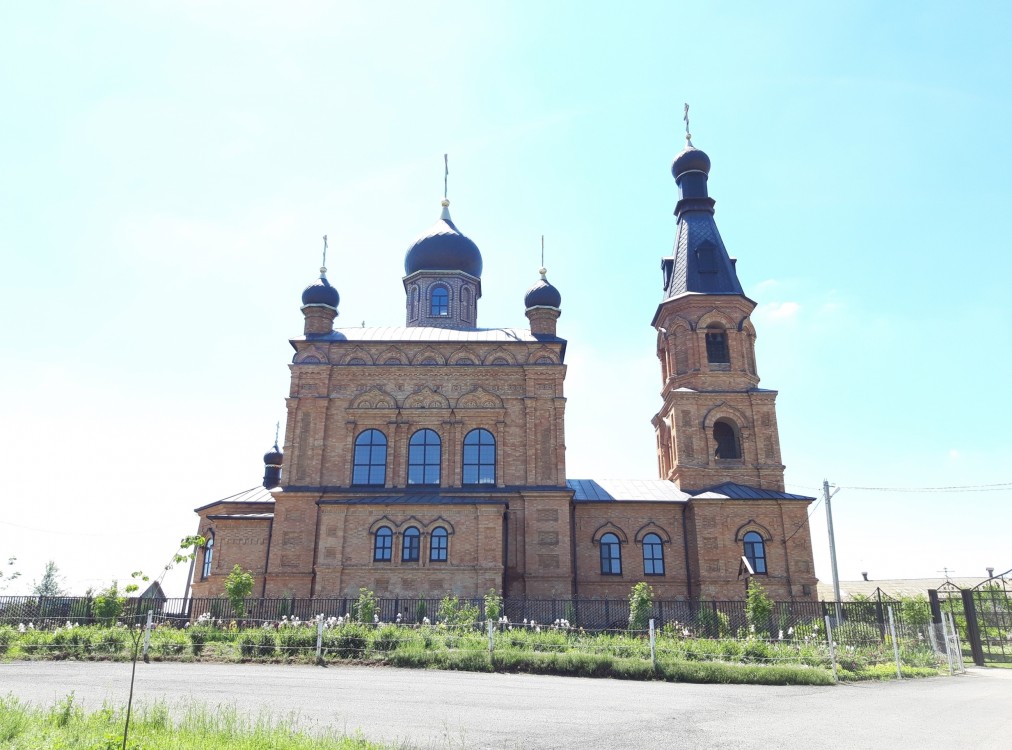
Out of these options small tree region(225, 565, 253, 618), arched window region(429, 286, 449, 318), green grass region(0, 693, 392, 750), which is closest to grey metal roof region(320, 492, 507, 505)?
small tree region(225, 565, 253, 618)

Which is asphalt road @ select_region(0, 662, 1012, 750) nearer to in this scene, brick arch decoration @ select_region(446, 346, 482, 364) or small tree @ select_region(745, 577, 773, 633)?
small tree @ select_region(745, 577, 773, 633)

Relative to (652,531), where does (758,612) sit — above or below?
below

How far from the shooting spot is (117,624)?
54.2 ft

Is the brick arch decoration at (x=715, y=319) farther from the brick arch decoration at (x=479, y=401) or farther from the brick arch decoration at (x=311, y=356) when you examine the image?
the brick arch decoration at (x=311, y=356)

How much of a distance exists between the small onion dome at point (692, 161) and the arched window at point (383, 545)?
21.0 meters

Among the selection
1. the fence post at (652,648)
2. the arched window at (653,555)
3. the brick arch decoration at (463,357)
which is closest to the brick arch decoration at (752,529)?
the arched window at (653,555)

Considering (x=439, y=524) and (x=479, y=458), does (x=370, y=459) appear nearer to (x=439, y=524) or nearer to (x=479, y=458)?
(x=439, y=524)

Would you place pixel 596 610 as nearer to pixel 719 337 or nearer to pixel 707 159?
pixel 719 337

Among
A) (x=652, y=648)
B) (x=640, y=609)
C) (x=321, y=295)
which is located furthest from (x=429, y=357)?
(x=652, y=648)

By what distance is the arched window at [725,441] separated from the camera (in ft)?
88.8

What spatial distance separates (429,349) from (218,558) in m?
10.6

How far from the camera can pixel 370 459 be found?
24.7 m

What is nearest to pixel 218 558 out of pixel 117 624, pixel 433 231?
pixel 117 624

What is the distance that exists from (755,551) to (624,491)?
520 centimetres
